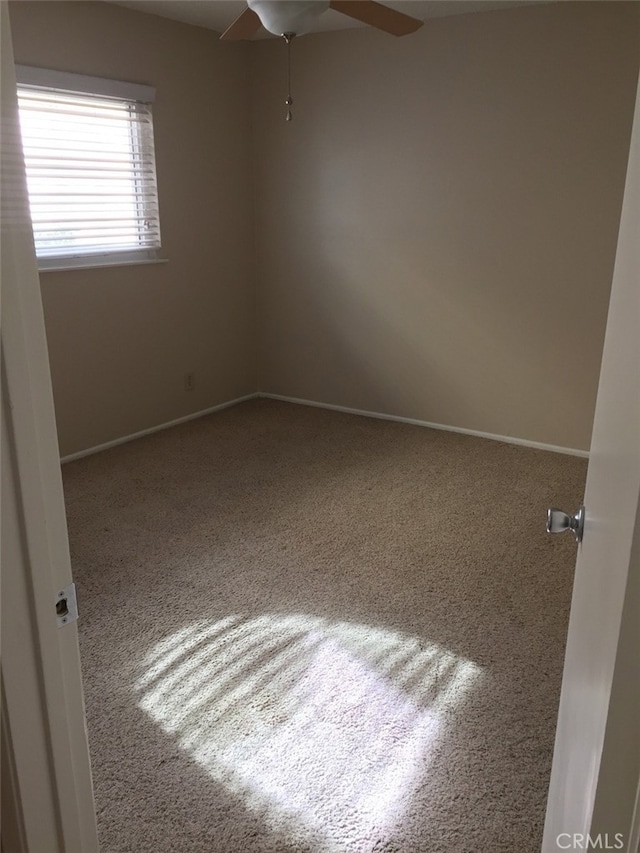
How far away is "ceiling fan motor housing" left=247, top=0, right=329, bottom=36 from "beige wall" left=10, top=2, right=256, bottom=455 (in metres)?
1.90

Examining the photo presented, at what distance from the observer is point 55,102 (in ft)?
11.7

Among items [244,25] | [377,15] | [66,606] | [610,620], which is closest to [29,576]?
[66,606]

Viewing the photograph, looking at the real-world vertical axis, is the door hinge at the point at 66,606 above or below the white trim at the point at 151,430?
above

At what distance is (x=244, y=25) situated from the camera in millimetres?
2410

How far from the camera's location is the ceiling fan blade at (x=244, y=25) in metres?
2.33

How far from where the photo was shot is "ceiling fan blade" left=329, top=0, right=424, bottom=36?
203cm

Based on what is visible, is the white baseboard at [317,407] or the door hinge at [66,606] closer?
the door hinge at [66,606]

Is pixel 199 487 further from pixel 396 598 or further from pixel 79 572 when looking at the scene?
pixel 396 598

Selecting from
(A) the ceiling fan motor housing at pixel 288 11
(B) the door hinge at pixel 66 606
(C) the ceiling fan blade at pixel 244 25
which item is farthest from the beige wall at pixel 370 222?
(B) the door hinge at pixel 66 606

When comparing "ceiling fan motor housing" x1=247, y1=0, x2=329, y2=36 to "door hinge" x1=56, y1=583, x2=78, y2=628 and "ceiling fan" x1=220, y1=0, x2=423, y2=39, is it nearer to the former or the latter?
"ceiling fan" x1=220, y1=0, x2=423, y2=39

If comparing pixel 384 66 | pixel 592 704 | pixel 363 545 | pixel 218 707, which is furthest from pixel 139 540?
pixel 384 66

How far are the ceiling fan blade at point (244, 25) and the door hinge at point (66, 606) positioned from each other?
6.79 ft

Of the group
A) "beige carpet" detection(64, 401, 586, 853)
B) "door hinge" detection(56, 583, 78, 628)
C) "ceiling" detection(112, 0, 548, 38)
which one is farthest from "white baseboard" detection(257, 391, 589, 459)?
"door hinge" detection(56, 583, 78, 628)

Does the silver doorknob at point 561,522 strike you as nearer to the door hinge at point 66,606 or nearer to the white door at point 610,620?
the white door at point 610,620
